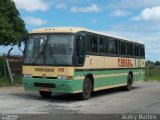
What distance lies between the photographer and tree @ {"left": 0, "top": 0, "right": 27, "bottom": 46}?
98.2 ft

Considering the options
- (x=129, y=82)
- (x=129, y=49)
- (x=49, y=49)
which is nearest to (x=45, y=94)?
(x=49, y=49)

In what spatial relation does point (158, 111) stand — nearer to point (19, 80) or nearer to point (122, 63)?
point (122, 63)

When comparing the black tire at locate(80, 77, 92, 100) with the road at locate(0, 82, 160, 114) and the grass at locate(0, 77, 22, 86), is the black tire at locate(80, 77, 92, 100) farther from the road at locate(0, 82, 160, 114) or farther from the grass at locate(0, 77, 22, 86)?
the grass at locate(0, 77, 22, 86)

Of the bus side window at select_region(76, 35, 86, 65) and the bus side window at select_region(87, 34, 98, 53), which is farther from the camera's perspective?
the bus side window at select_region(87, 34, 98, 53)

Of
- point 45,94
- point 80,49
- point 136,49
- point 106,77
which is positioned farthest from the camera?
point 136,49

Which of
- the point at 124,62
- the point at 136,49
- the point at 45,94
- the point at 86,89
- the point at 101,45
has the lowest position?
the point at 45,94

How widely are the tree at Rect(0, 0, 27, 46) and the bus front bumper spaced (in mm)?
10450

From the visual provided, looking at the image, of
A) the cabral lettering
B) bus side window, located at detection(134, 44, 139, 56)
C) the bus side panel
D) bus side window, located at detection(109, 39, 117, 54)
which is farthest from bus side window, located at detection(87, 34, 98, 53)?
bus side window, located at detection(134, 44, 139, 56)

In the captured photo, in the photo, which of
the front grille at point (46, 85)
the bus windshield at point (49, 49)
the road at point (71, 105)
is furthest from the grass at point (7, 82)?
the front grille at point (46, 85)

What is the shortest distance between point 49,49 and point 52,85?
1.46 metres

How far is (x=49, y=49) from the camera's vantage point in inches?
752

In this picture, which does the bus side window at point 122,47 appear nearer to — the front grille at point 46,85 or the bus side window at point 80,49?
the bus side window at point 80,49

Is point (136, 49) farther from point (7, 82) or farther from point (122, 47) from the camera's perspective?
point (7, 82)

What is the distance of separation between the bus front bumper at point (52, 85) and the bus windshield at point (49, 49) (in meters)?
0.70
